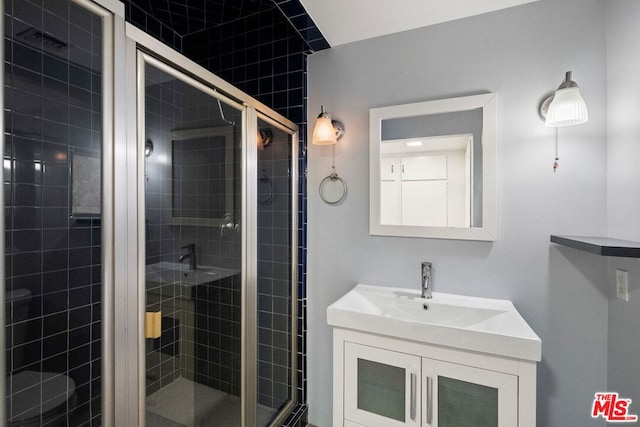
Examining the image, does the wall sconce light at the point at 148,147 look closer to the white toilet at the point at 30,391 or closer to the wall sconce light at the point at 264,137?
the white toilet at the point at 30,391

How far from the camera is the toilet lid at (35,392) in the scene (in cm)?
77

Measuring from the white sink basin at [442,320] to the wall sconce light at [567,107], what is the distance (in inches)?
34.5

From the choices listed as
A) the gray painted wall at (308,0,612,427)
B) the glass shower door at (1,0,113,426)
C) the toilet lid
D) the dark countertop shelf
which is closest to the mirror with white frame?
the gray painted wall at (308,0,612,427)

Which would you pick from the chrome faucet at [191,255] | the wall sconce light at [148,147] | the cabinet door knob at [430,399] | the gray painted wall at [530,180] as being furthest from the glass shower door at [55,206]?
the gray painted wall at [530,180]

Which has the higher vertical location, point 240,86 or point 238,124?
point 240,86

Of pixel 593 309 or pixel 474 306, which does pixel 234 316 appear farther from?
pixel 593 309

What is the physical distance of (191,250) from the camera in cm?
128

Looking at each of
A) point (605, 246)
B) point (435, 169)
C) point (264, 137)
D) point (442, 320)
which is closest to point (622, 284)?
point (605, 246)

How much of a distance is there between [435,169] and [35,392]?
178 cm

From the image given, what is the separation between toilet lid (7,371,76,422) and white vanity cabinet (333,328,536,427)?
1007 millimetres

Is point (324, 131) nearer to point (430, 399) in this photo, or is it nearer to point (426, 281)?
point (426, 281)

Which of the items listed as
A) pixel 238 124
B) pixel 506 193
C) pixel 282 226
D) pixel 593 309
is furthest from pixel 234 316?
pixel 593 309

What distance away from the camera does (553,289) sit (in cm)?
143

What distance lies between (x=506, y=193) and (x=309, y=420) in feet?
5.79
